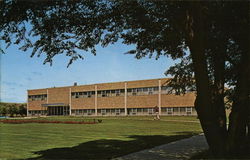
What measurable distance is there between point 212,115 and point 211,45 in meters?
2.98

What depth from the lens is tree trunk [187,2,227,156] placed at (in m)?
8.75

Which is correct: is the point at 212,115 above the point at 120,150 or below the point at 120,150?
above

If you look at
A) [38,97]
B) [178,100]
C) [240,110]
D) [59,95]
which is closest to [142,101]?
[178,100]

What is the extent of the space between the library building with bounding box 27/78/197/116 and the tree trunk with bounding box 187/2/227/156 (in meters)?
44.9

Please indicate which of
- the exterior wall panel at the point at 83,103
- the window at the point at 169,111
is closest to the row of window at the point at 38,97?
the exterior wall panel at the point at 83,103

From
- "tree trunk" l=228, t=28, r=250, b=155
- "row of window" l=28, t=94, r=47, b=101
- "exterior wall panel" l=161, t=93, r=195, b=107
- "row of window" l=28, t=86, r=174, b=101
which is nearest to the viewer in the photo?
"tree trunk" l=228, t=28, r=250, b=155

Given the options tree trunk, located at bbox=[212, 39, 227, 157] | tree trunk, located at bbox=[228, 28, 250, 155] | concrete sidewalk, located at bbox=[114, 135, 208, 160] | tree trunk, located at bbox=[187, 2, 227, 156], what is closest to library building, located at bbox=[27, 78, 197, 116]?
concrete sidewalk, located at bbox=[114, 135, 208, 160]

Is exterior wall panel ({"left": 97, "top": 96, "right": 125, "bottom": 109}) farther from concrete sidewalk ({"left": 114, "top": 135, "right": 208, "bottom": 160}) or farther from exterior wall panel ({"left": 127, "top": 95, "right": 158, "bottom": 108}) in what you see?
concrete sidewalk ({"left": 114, "top": 135, "right": 208, "bottom": 160})

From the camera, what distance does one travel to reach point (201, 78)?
8742mm

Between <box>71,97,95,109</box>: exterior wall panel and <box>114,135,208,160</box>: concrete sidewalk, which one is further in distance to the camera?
<box>71,97,95,109</box>: exterior wall panel

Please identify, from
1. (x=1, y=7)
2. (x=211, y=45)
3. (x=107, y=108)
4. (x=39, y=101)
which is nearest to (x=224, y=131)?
(x=211, y=45)

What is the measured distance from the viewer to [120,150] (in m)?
12.1

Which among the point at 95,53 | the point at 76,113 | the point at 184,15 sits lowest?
the point at 76,113

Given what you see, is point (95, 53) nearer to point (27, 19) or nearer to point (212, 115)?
point (27, 19)
